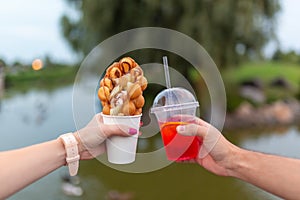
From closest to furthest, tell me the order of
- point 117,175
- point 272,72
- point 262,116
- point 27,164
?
point 27,164
point 117,175
point 262,116
point 272,72

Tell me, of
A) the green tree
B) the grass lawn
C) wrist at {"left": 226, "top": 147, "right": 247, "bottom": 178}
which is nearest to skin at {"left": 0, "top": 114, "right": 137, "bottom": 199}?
wrist at {"left": 226, "top": 147, "right": 247, "bottom": 178}

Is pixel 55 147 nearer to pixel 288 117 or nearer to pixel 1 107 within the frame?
pixel 1 107

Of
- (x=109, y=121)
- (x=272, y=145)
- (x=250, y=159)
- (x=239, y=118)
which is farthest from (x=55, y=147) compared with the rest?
(x=239, y=118)

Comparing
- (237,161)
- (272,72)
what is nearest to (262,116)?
(272,72)

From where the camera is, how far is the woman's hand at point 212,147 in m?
0.77

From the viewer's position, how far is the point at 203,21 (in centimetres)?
421

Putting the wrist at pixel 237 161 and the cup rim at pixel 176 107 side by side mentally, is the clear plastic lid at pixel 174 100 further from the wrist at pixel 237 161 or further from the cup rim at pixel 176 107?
the wrist at pixel 237 161

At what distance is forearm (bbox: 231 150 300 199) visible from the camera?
2.55 ft

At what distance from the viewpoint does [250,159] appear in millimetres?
826

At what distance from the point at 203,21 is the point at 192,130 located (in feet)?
11.9

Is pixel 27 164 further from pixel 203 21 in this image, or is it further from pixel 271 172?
pixel 203 21

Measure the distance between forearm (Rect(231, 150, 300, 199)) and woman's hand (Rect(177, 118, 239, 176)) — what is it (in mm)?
24

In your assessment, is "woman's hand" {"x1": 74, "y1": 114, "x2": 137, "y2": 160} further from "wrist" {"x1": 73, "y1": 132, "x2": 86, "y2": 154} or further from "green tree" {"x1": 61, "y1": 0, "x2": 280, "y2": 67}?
"green tree" {"x1": 61, "y1": 0, "x2": 280, "y2": 67}

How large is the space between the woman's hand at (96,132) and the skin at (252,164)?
0.41ft
